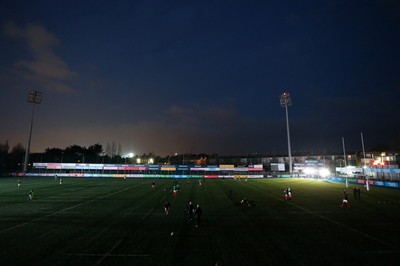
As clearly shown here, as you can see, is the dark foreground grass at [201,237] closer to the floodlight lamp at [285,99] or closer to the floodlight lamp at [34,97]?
the floodlight lamp at [285,99]

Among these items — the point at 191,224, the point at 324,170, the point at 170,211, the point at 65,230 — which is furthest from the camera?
the point at 324,170

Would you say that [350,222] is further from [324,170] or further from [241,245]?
[324,170]

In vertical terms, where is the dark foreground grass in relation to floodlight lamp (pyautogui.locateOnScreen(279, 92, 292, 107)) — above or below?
below

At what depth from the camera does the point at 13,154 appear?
173250mm

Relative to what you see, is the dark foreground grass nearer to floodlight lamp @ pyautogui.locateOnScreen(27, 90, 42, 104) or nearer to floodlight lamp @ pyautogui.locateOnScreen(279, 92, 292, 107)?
floodlight lamp @ pyautogui.locateOnScreen(279, 92, 292, 107)

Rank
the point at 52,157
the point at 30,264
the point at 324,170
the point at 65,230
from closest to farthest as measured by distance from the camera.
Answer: the point at 30,264
the point at 65,230
the point at 324,170
the point at 52,157

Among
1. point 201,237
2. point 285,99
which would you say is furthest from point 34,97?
point 201,237

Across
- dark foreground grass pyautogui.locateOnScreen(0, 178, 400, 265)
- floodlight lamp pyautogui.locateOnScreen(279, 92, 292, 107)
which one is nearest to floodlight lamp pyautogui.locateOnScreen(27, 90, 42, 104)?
dark foreground grass pyautogui.locateOnScreen(0, 178, 400, 265)

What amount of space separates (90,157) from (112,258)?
16199 cm

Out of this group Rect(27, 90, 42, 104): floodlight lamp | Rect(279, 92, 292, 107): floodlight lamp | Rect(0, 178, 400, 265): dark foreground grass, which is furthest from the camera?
Rect(27, 90, 42, 104): floodlight lamp

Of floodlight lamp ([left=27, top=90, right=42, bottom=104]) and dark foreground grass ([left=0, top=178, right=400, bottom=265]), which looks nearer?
dark foreground grass ([left=0, top=178, right=400, bottom=265])

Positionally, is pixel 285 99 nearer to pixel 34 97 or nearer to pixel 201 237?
pixel 201 237

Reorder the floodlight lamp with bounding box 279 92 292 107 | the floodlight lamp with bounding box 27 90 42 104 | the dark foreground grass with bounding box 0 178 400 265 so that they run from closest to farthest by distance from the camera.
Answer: the dark foreground grass with bounding box 0 178 400 265 < the floodlight lamp with bounding box 279 92 292 107 < the floodlight lamp with bounding box 27 90 42 104

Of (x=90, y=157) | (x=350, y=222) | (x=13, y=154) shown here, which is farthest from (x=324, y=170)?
(x=13, y=154)
